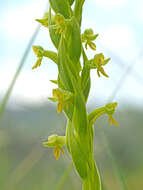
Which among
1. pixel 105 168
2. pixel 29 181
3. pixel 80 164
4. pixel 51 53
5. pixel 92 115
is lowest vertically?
pixel 29 181

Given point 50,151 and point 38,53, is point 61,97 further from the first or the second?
point 50,151

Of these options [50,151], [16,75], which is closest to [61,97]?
[16,75]

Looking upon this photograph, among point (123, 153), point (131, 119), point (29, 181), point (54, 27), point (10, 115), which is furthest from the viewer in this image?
point (123, 153)

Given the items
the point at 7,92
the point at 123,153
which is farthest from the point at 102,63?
the point at 123,153

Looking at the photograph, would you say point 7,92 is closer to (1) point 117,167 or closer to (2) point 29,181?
(1) point 117,167

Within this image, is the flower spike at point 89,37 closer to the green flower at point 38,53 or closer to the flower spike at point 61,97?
the green flower at point 38,53

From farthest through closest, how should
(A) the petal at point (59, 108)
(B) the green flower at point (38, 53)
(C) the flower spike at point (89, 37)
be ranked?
(C) the flower spike at point (89, 37) < (B) the green flower at point (38, 53) < (A) the petal at point (59, 108)

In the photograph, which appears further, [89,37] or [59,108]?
[89,37]

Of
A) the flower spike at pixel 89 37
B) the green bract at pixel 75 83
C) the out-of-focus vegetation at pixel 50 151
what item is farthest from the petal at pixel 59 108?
the out-of-focus vegetation at pixel 50 151
